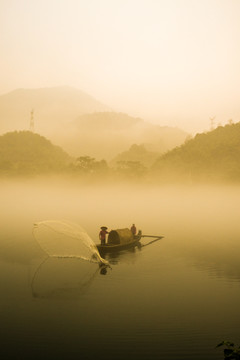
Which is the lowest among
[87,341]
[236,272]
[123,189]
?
[87,341]

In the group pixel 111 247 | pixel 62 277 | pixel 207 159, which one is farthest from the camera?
pixel 207 159

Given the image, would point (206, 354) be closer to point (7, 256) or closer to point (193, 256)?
point (193, 256)

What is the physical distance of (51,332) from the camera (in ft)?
46.9

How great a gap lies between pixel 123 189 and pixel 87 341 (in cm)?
14242

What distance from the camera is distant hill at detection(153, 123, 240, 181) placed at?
142750 mm

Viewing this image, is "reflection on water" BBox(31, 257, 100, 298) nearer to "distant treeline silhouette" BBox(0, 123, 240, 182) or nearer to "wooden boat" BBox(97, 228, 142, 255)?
"wooden boat" BBox(97, 228, 142, 255)

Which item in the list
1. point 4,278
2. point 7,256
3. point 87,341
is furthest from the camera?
point 7,256

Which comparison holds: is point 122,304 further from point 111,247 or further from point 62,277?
point 111,247

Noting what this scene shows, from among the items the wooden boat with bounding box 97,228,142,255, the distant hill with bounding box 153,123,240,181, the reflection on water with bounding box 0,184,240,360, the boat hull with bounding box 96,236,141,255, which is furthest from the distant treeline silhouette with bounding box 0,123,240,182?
the boat hull with bounding box 96,236,141,255

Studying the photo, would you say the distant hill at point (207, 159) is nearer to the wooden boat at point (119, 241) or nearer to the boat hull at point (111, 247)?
the wooden boat at point (119, 241)

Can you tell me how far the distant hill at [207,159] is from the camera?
468 ft

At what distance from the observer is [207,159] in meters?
147

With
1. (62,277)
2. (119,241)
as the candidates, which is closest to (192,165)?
(119,241)

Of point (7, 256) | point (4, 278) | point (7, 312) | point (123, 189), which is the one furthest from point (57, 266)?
point (123, 189)
